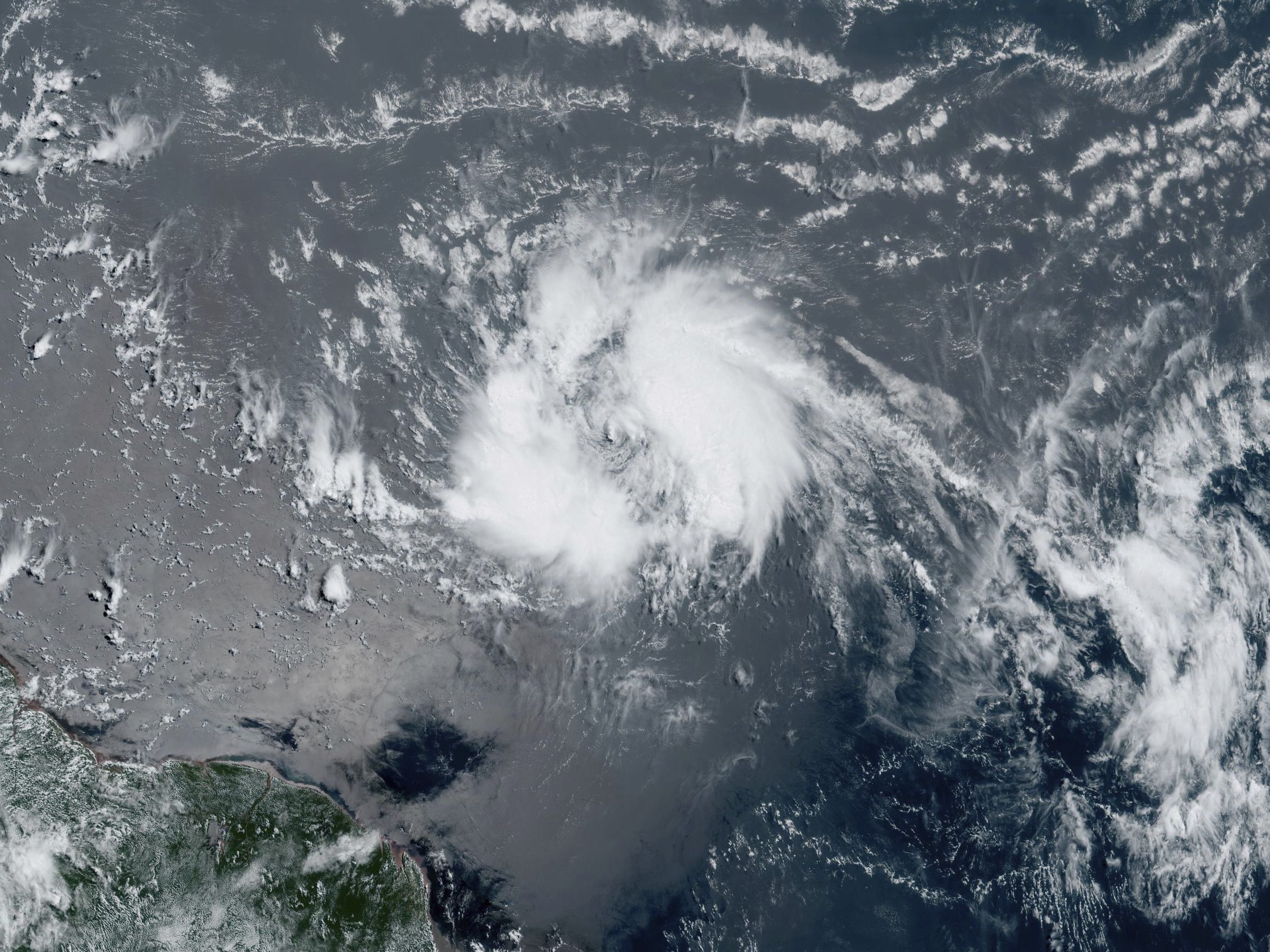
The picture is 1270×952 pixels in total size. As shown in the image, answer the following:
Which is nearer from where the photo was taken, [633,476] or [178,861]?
[178,861]

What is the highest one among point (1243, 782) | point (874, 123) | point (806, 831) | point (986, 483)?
point (874, 123)

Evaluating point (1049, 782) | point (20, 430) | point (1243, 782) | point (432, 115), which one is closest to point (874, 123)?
point (432, 115)

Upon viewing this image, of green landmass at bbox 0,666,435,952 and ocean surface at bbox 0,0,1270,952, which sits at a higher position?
ocean surface at bbox 0,0,1270,952

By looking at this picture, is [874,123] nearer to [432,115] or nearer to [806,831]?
[432,115]

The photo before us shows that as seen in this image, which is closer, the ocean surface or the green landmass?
the green landmass

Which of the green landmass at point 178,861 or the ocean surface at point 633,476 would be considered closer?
the green landmass at point 178,861

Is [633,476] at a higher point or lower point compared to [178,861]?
higher

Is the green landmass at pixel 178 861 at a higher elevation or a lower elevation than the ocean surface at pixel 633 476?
lower

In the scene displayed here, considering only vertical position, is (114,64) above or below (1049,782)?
above
